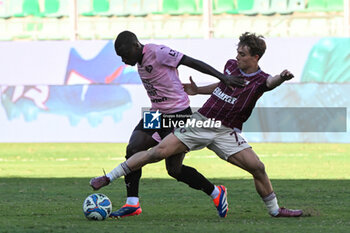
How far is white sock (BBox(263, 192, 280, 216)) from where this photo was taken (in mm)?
8375

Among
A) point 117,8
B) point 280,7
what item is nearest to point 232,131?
point 280,7

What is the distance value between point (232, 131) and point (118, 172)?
123cm

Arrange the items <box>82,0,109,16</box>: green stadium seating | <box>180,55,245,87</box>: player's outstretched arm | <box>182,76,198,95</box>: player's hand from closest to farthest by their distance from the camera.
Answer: <box>180,55,245,87</box>: player's outstretched arm
<box>182,76,198,95</box>: player's hand
<box>82,0,109,16</box>: green stadium seating

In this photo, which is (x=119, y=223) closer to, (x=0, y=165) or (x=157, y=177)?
(x=157, y=177)

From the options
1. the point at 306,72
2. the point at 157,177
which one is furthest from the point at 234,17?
A: the point at 157,177

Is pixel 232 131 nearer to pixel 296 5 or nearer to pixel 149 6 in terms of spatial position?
pixel 296 5

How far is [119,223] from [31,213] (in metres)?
1.41

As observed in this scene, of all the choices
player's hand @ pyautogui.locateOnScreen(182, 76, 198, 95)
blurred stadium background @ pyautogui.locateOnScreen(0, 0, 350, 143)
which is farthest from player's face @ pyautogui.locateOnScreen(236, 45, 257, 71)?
blurred stadium background @ pyautogui.locateOnScreen(0, 0, 350, 143)

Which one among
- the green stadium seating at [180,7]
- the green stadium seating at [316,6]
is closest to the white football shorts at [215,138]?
the green stadium seating at [316,6]

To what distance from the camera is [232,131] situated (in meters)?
8.31

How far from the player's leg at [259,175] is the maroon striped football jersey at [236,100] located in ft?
1.08

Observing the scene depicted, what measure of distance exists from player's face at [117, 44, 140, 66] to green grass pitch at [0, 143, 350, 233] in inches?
64.7

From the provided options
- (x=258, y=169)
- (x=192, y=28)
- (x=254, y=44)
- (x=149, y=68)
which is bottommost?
(x=192, y=28)

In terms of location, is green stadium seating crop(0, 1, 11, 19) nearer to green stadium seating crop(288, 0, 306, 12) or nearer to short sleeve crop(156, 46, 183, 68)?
green stadium seating crop(288, 0, 306, 12)
